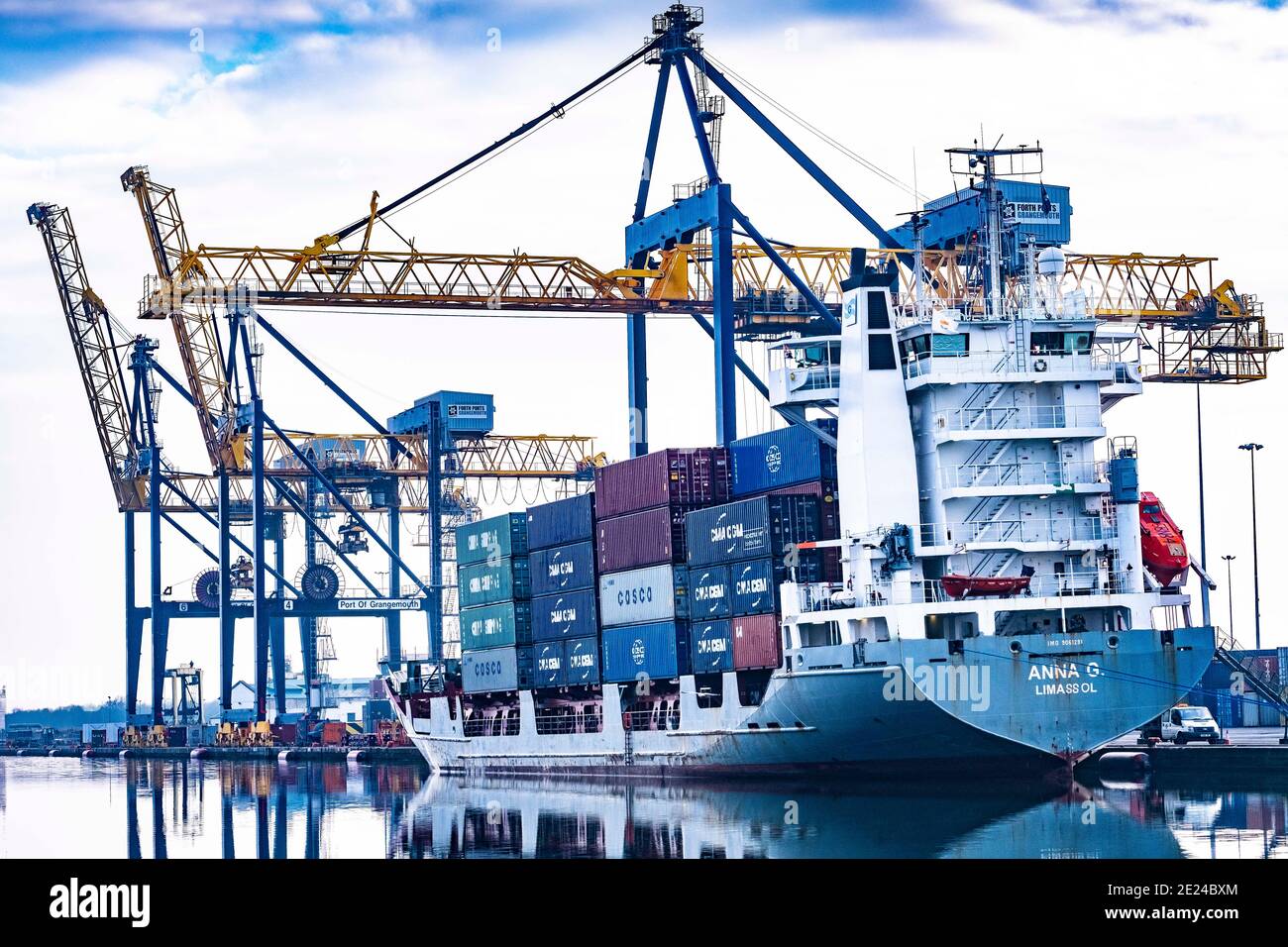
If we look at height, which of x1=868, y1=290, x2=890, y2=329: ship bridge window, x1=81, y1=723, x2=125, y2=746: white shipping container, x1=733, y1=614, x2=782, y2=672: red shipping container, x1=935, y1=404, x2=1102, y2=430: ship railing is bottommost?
x1=81, y1=723, x2=125, y2=746: white shipping container

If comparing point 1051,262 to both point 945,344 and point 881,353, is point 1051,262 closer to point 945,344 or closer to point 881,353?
point 945,344

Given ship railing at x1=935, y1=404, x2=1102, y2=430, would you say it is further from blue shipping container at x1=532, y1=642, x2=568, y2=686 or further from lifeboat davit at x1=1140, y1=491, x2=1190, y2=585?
blue shipping container at x1=532, y1=642, x2=568, y2=686

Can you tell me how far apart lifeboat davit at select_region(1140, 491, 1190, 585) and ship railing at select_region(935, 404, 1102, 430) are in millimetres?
3250

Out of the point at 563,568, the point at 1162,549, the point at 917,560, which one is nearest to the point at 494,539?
the point at 563,568

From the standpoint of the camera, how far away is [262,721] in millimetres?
95750

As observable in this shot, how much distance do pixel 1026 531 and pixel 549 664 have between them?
18.6 m

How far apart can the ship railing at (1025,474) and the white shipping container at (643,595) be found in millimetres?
8993

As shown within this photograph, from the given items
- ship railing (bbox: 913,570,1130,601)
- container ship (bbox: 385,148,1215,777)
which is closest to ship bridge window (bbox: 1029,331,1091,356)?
container ship (bbox: 385,148,1215,777)

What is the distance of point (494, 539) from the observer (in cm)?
6488

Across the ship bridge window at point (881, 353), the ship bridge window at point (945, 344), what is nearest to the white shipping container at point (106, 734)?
the ship bridge window at point (881, 353)

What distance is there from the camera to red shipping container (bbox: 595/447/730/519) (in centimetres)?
5459

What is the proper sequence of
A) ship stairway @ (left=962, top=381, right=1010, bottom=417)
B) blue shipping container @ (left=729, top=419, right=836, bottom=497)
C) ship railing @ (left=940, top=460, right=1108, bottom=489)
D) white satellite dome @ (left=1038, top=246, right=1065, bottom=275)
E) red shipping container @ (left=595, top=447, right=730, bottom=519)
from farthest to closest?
red shipping container @ (left=595, top=447, right=730, bottom=519) < blue shipping container @ (left=729, top=419, right=836, bottom=497) < white satellite dome @ (left=1038, top=246, right=1065, bottom=275) < ship stairway @ (left=962, top=381, right=1010, bottom=417) < ship railing @ (left=940, top=460, right=1108, bottom=489)

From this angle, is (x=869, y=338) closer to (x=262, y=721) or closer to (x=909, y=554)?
(x=909, y=554)
